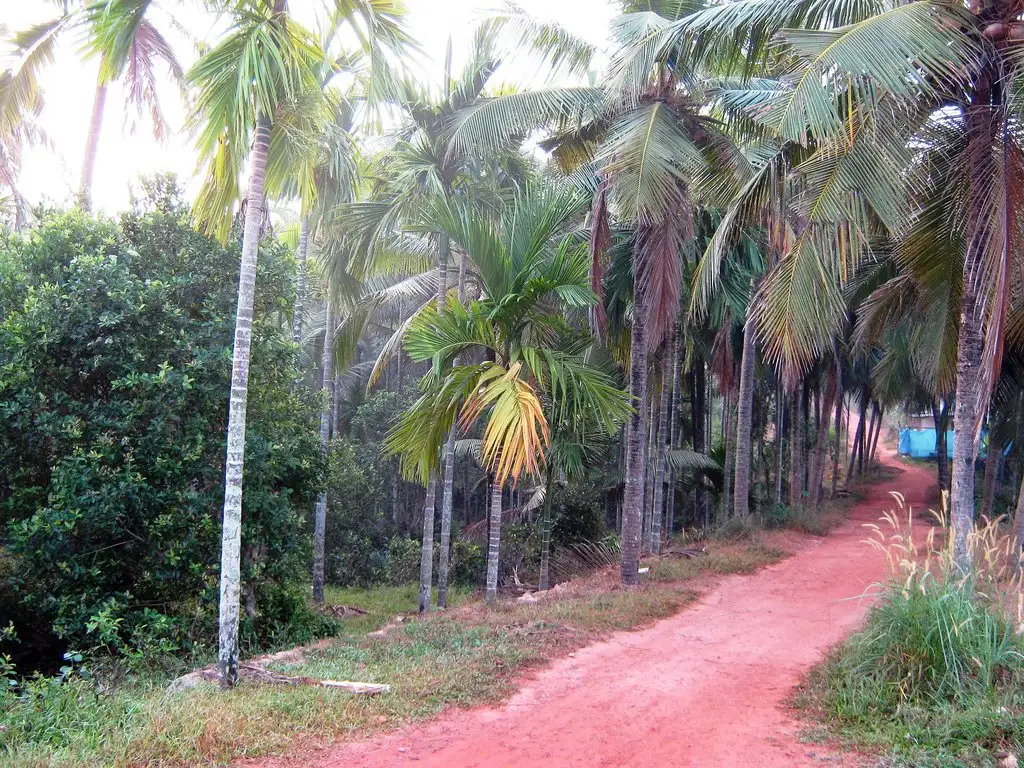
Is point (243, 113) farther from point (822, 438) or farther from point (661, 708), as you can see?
point (822, 438)

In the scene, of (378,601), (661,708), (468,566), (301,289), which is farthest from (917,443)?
(661,708)

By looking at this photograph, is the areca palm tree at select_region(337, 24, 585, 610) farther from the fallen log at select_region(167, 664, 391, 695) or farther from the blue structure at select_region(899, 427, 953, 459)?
the blue structure at select_region(899, 427, 953, 459)

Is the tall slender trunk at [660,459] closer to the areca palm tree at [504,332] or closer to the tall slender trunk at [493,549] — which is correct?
the tall slender trunk at [493,549]

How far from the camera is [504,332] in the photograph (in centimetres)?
936

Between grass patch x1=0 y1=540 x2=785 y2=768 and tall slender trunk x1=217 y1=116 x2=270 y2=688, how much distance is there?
1.03 feet

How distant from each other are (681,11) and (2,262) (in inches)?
369

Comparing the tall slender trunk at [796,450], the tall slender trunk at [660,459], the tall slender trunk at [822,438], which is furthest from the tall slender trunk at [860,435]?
the tall slender trunk at [660,459]

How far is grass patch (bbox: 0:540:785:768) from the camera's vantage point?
15.7 ft

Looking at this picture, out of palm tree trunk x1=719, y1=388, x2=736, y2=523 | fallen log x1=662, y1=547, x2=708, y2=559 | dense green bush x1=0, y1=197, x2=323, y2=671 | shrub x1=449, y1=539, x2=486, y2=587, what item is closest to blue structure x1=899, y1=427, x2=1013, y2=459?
palm tree trunk x1=719, y1=388, x2=736, y2=523

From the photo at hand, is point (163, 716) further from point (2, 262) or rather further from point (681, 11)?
point (681, 11)

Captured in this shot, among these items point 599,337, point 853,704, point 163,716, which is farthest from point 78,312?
point 853,704

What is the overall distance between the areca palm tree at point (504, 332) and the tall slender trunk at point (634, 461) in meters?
1.63

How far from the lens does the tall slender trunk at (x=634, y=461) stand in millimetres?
10641

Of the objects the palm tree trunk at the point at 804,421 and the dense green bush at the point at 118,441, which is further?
the palm tree trunk at the point at 804,421
